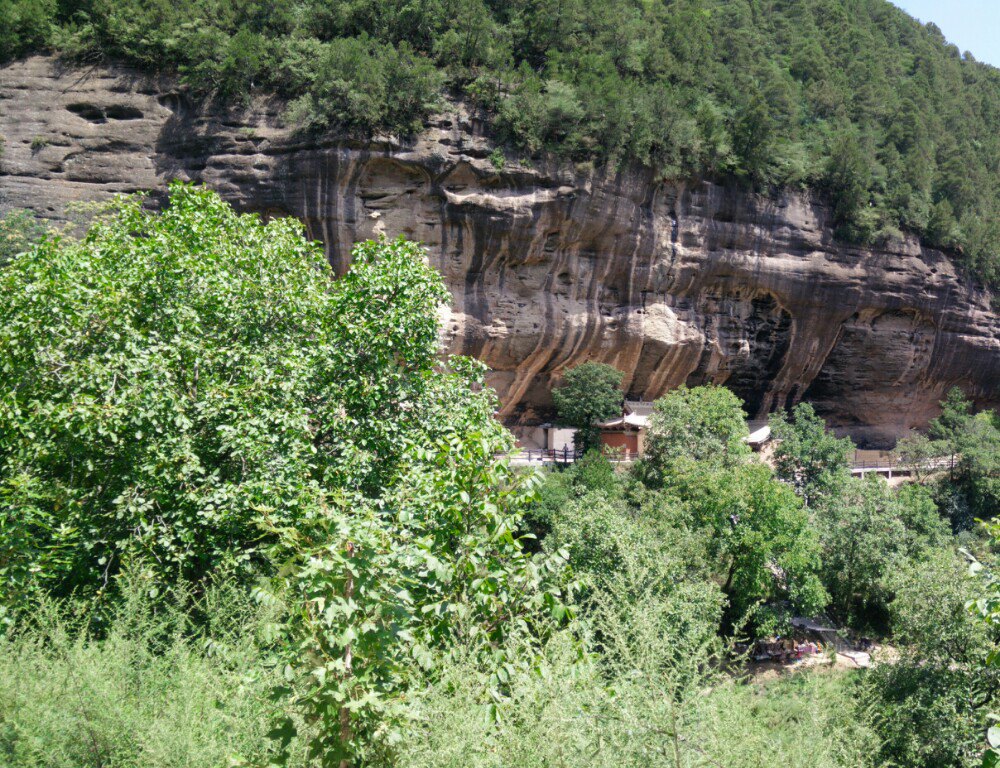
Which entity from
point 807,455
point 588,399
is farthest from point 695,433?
point 807,455

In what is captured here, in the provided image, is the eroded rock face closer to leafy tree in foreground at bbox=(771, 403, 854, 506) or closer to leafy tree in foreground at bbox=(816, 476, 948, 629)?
leafy tree in foreground at bbox=(771, 403, 854, 506)

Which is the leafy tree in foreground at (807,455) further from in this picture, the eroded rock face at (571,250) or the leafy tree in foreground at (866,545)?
the eroded rock face at (571,250)

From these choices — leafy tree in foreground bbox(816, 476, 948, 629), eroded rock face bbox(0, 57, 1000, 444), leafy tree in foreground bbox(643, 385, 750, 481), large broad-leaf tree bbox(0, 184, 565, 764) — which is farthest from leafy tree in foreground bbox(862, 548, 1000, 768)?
eroded rock face bbox(0, 57, 1000, 444)

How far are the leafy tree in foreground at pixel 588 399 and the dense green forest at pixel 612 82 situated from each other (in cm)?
743

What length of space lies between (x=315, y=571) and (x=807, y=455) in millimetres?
24700

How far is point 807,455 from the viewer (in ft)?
80.7

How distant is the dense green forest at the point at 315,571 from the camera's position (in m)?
3.12

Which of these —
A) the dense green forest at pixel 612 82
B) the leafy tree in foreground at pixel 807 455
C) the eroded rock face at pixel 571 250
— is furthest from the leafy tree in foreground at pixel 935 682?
the dense green forest at pixel 612 82

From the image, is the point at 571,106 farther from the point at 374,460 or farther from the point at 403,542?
the point at 403,542

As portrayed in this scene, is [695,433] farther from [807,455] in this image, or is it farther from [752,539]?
[807,455]

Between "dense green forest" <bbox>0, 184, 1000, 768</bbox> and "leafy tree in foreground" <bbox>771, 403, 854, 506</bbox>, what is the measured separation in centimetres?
890

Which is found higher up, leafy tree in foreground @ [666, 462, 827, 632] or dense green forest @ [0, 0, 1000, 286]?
dense green forest @ [0, 0, 1000, 286]

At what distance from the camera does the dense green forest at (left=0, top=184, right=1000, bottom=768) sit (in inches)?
123

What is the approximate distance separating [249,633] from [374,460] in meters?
2.61
